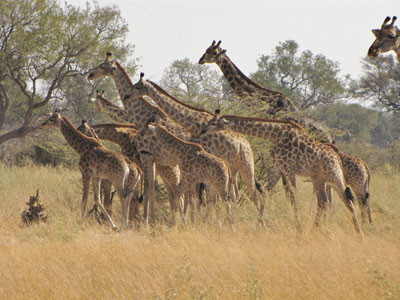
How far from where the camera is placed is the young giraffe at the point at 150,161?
9.52 m

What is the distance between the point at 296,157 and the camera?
894cm

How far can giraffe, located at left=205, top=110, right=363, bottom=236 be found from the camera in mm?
8664

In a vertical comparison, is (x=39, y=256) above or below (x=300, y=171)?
below

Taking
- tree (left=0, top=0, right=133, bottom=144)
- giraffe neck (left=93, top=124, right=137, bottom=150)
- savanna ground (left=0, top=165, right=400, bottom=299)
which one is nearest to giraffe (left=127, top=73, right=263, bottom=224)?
savanna ground (left=0, top=165, right=400, bottom=299)

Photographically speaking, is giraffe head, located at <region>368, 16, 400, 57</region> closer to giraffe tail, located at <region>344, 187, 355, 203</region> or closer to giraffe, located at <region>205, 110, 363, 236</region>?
giraffe, located at <region>205, 110, 363, 236</region>

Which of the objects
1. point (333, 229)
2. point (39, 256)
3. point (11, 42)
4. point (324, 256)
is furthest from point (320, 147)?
point (11, 42)

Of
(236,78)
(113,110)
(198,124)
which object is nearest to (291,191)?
(198,124)

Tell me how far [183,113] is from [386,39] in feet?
11.2

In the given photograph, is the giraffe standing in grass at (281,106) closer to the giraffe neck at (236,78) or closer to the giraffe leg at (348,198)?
the giraffe neck at (236,78)

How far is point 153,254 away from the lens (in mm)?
6777

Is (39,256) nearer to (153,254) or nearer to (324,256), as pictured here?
(153,254)

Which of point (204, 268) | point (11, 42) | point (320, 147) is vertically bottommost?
point (204, 268)

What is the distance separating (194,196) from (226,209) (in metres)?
0.88

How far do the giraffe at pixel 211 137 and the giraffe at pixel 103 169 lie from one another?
3.84ft
